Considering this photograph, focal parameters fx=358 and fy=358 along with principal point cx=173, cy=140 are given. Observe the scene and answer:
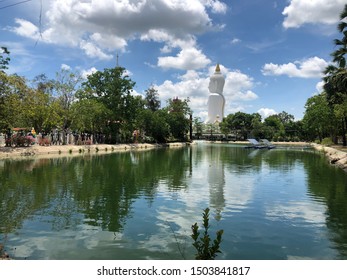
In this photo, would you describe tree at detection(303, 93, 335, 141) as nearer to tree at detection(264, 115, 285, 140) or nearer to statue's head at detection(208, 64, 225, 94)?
tree at detection(264, 115, 285, 140)

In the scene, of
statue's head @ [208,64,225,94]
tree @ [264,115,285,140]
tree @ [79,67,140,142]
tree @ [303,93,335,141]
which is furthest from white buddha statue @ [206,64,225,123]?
tree @ [79,67,140,142]

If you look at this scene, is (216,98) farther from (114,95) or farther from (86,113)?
(86,113)

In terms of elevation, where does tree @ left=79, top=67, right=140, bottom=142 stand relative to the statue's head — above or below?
below

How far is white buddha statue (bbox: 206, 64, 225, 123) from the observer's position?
402ft

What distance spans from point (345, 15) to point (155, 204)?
26.5m

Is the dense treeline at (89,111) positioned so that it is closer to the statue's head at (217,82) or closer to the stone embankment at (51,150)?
the stone embankment at (51,150)

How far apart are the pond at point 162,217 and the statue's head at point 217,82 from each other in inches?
4083

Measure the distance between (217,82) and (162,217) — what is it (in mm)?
113735

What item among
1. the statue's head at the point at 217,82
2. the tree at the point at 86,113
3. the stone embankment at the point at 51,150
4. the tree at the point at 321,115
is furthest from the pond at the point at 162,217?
the statue's head at the point at 217,82

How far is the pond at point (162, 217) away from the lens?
8.83m

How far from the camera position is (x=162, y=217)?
12109 mm

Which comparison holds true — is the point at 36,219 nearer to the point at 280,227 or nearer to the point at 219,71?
the point at 280,227

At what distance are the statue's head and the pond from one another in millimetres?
103717

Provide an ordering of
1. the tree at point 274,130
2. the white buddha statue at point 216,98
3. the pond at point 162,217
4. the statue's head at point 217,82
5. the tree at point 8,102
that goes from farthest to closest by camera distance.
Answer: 1. the white buddha statue at point 216,98
2. the statue's head at point 217,82
3. the tree at point 274,130
4. the tree at point 8,102
5. the pond at point 162,217
